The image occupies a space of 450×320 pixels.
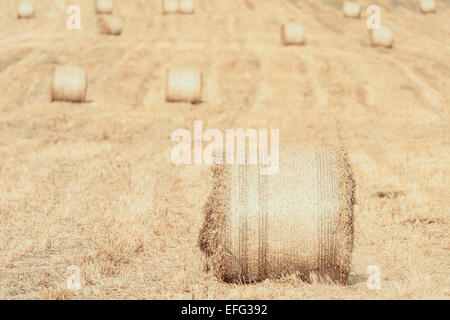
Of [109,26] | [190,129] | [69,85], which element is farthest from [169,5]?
[190,129]

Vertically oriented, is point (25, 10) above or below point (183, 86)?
above

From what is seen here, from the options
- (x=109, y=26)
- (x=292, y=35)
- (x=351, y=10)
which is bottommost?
(x=292, y=35)

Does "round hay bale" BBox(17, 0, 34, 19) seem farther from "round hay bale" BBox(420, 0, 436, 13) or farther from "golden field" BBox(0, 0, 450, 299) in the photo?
"round hay bale" BBox(420, 0, 436, 13)

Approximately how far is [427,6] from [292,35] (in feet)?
47.1

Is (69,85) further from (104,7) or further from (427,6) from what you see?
(427,6)

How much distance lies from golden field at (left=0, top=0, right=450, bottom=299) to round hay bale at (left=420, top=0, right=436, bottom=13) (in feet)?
1.32

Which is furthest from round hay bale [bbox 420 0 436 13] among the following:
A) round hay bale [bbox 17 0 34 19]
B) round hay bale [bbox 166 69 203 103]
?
round hay bale [bbox 166 69 203 103]

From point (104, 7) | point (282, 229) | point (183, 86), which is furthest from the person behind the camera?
point (104, 7)

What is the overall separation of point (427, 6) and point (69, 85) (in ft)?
83.2

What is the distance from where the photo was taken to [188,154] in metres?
13.7

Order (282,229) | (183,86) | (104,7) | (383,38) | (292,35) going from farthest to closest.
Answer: (104,7), (383,38), (292,35), (183,86), (282,229)

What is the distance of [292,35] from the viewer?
92.3 ft

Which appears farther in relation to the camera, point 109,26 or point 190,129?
point 109,26

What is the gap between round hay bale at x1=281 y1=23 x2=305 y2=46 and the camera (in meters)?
28.1
